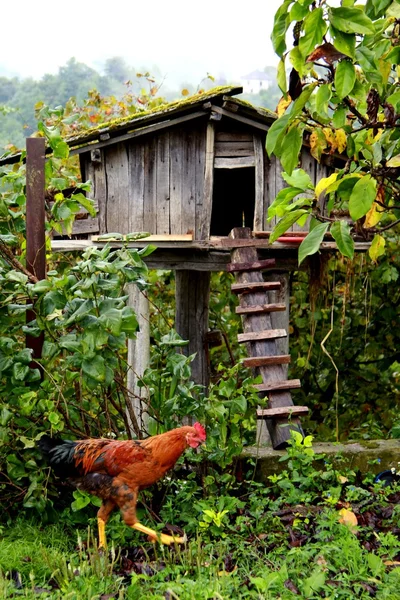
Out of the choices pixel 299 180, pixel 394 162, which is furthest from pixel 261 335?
pixel 299 180

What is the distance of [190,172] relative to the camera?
8.51 meters

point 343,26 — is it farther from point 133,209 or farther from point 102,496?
point 133,209

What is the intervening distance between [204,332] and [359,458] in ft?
14.7

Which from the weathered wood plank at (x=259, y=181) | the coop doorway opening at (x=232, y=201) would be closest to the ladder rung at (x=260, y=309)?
the weathered wood plank at (x=259, y=181)

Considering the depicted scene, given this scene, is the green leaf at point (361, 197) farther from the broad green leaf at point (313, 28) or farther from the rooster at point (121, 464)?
the rooster at point (121, 464)

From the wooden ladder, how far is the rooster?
206cm

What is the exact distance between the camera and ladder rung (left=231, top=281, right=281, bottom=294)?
810 cm

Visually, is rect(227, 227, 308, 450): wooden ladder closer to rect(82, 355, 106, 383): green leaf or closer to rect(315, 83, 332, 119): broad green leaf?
rect(82, 355, 106, 383): green leaf

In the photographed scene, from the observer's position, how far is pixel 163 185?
8523 mm

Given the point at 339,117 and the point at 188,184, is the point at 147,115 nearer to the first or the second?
the point at 188,184

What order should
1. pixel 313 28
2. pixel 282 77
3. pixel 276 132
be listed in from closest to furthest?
pixel 313 28, pixel 276 132, pixel 282 77

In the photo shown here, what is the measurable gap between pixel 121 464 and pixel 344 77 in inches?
123

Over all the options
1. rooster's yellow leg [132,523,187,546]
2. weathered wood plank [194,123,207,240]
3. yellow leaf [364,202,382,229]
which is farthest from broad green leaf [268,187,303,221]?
weathered wood plank [194,123,207,240]

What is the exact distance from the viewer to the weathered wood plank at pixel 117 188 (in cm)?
852
